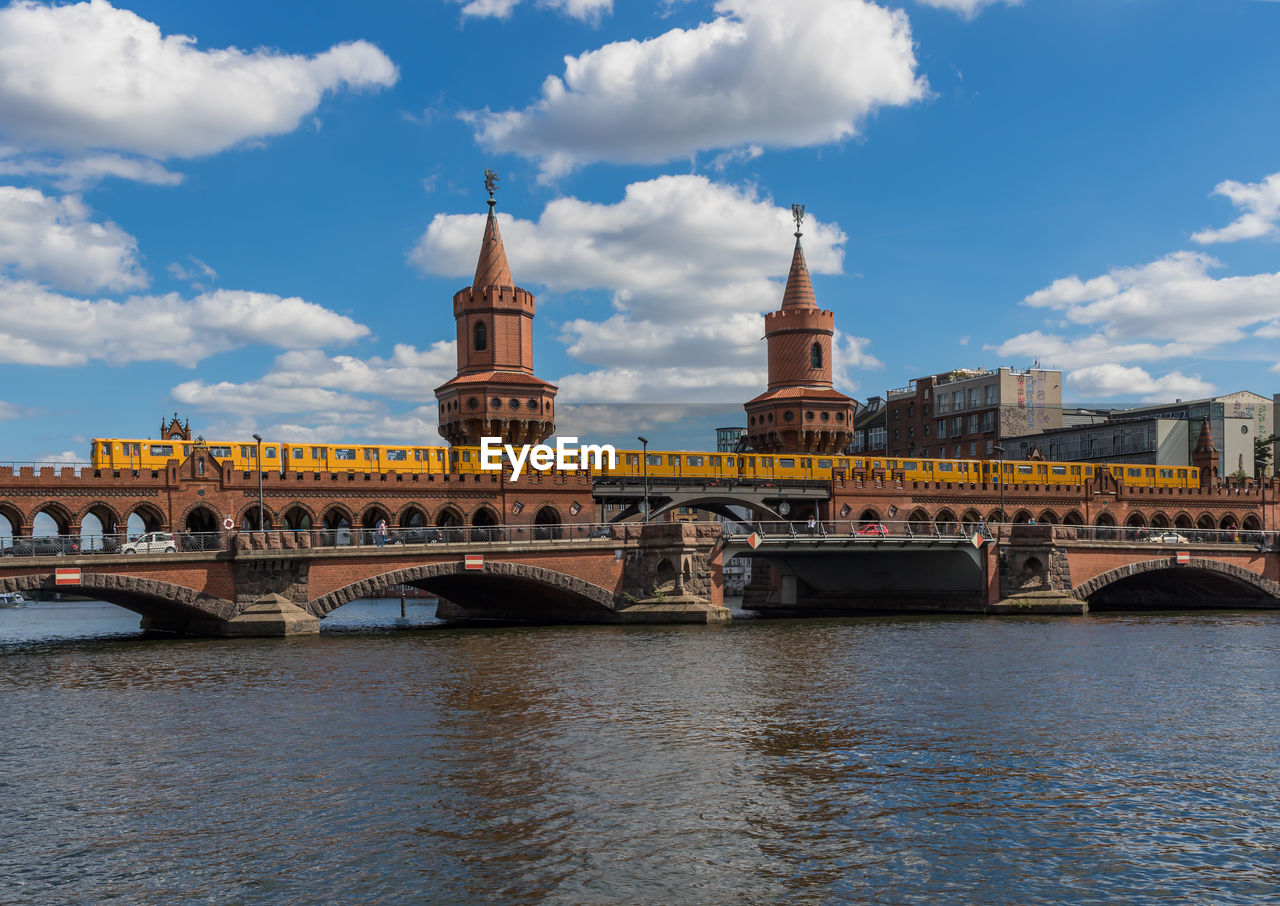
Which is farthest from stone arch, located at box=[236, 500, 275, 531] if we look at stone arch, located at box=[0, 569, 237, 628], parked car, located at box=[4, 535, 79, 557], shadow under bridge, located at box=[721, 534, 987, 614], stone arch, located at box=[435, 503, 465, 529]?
shadow under bridge, located at box=[721, 534, 987, 614]

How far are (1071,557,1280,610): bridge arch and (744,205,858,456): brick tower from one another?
84.3ft

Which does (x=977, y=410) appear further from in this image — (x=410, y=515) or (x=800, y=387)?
(x=410, y=515)

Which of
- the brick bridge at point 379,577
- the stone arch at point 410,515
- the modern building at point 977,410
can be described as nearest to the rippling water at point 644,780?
the brick bridge at point 379,577

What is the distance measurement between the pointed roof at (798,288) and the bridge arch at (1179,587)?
1377 inches

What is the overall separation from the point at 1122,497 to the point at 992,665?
6678 cm

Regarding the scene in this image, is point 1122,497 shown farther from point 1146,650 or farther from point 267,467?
point 267,467

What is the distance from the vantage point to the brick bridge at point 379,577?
57719 millimetres

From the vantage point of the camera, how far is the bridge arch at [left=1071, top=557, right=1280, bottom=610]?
80.9 metres

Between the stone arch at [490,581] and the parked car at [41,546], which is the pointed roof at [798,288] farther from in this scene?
the parked car at [41,546]

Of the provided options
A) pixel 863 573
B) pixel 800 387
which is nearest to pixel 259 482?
pixel 863 573

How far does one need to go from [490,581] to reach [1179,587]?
5512cm

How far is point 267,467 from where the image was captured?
7419 cm

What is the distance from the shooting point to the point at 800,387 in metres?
104

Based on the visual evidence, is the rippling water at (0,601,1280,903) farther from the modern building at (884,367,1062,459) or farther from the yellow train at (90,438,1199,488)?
the modern building at (884,367,1062,459)
